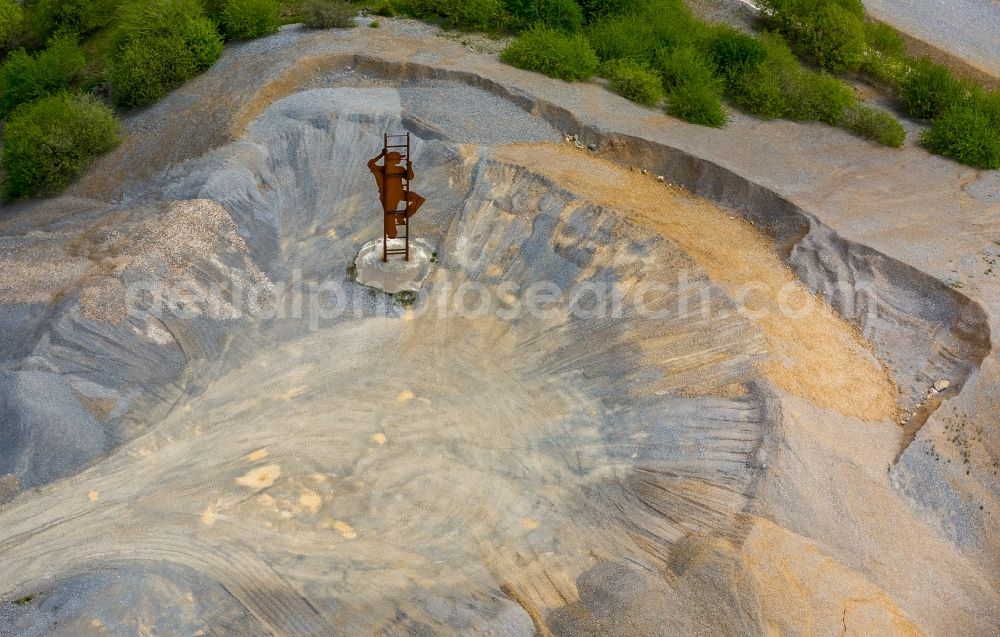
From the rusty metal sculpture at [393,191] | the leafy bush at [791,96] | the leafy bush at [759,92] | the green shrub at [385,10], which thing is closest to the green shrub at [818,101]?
the leafy bush at [791,96]

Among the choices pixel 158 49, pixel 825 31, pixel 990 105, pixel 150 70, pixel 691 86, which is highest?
pixel 825 31

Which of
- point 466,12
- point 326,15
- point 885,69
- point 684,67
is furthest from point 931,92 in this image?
point 326,15

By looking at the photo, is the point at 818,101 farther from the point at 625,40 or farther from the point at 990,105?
the point at 625,40

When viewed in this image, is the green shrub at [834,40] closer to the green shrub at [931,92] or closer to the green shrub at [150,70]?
the green shrub at [931,92]

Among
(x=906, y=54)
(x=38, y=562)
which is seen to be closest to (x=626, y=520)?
(x=38, y=562)

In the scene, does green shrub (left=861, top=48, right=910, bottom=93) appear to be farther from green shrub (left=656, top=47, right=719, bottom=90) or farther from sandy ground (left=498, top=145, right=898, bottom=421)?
sandy ground (left=498, top=145, right=898, bottom=421)

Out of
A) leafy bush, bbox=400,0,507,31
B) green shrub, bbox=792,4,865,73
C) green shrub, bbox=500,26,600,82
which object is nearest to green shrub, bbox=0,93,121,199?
leafy bush, bbox=400,0,507,31

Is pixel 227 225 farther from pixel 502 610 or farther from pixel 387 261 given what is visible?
pixel 502 610
